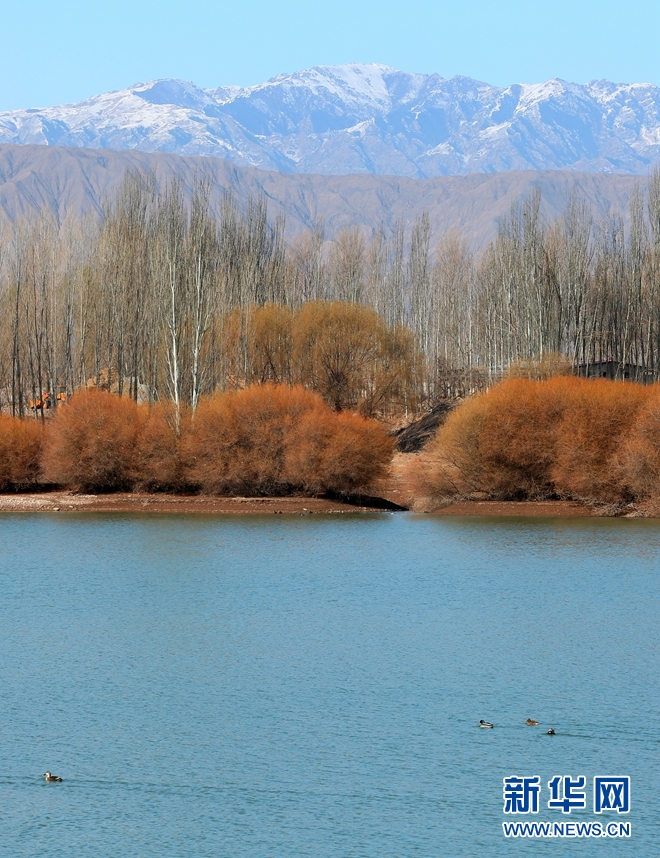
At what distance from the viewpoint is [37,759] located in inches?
614

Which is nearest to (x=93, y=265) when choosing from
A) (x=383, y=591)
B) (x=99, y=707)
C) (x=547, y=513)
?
(x=547, y=513)

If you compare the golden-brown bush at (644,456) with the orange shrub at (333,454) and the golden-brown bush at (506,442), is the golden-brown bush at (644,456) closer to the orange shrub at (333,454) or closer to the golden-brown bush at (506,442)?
the golden-brown bush at (506,442)

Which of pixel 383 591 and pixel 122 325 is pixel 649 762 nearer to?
pixel 383 591

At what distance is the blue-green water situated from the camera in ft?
44.7

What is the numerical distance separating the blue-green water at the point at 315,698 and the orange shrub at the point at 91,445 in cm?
1388

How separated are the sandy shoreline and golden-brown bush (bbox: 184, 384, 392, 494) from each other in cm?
84

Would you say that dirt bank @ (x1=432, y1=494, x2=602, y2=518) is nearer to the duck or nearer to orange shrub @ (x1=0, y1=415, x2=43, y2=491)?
orange shrub @ (x1=0, y1=415, x2=43, y2=491)

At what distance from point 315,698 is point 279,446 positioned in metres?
28.1

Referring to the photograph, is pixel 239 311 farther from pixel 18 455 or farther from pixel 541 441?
pixel 541 441

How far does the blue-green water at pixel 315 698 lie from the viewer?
44.7 feet

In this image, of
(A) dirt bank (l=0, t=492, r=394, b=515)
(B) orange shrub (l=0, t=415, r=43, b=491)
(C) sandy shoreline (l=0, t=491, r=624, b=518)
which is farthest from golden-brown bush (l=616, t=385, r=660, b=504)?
(B) orange shrub (l=0, t=415, r=43, b=491)

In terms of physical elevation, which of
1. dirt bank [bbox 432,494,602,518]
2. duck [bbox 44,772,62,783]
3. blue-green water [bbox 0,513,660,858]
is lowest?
dirt bank [bbox 432,494,602,518]

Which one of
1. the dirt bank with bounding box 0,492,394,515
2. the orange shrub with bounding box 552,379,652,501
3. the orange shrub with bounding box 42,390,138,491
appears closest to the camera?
the orange shrub with bounding box 552,379,652,501

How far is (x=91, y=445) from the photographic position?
46.9m
